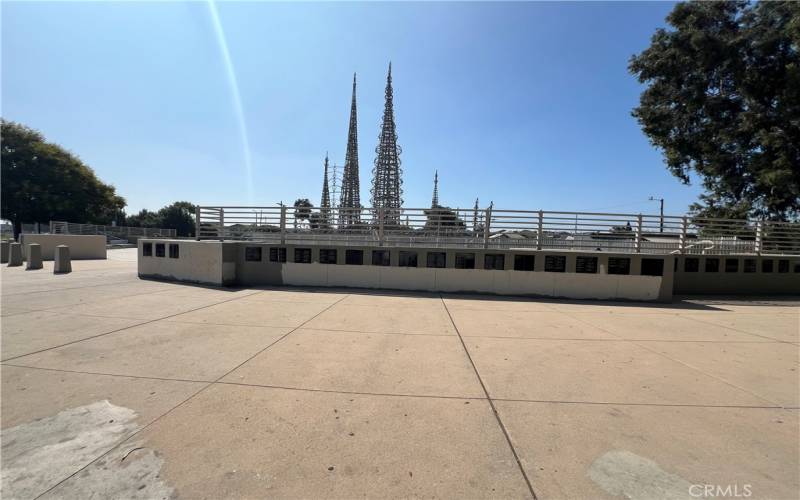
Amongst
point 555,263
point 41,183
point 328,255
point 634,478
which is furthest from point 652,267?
point 41,183

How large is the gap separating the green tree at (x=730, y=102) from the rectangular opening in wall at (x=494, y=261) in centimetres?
1566

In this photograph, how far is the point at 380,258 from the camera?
10.1 metres

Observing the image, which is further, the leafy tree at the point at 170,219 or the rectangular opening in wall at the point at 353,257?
the leafy tree at the point at 170,219

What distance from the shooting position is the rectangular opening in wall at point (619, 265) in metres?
→ 9.52

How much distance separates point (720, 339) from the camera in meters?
5.79

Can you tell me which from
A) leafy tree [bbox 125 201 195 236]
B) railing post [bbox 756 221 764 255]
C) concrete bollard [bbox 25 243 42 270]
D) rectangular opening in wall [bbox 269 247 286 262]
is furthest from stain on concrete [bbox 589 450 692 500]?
leafy tree [bbox 125 201 195 236]

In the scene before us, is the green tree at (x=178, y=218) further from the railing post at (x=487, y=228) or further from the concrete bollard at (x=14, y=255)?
the railing post at (x=487, y=228)

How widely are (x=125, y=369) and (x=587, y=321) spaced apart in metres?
7.72

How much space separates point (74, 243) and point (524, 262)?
22.7 meters

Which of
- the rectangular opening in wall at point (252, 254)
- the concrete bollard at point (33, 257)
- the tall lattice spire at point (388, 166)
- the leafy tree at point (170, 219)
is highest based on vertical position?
the tall lattice spire at point (388, 166)

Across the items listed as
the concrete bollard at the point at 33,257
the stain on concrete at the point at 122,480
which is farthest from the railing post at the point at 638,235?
the concrete bollard at the point at 33,257

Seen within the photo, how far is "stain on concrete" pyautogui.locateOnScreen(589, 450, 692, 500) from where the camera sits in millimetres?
2123

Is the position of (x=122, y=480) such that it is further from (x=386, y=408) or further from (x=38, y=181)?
(x=38, y=181)

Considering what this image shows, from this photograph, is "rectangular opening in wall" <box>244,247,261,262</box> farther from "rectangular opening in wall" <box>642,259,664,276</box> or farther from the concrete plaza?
"rectangular opening in wall" <box>642,259,664,276</box>
